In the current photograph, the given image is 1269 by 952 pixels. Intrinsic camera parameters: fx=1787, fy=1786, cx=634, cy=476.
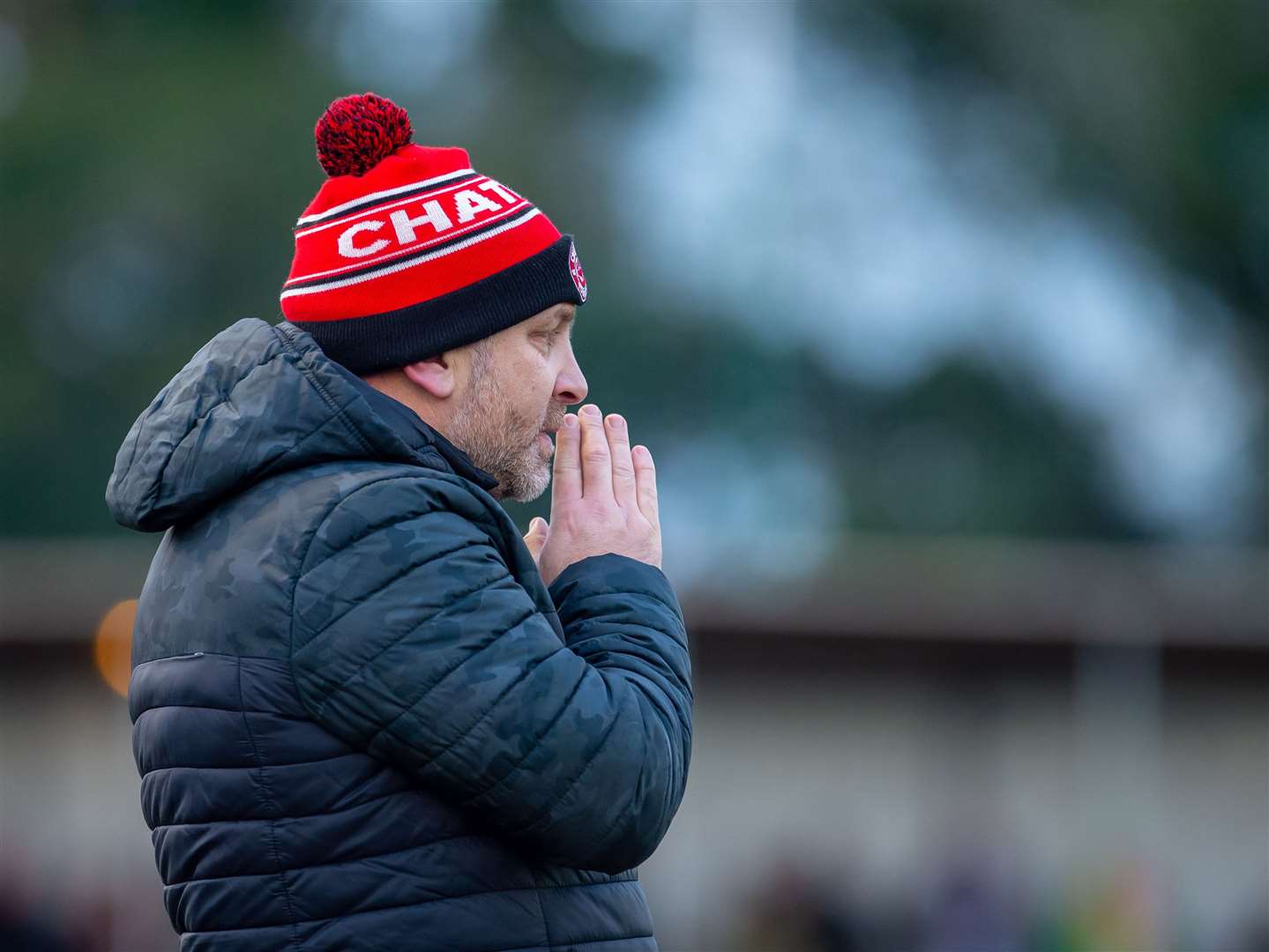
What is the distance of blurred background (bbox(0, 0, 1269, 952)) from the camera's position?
13.1m

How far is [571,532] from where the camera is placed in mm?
2418

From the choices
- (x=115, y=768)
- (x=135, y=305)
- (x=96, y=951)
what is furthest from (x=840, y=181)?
(x=96, y=951)

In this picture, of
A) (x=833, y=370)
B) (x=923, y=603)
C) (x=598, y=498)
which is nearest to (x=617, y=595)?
(x=598, y=498)

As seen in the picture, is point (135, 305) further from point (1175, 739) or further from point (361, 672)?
point (361, 672)

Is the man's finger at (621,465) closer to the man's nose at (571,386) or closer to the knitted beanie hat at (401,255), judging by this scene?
the man's nose at (571,386)

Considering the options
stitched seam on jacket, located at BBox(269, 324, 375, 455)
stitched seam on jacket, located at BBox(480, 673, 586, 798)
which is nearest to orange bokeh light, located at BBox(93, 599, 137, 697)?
stitched seam on jacket, located at BBox(269, 324, 375, 455)

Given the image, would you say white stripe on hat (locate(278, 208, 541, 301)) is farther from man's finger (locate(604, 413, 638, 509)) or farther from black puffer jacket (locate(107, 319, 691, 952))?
man's finger (locate(604, 413, 638, 509))

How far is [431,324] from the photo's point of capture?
94.6 inches

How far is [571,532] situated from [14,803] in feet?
37.9

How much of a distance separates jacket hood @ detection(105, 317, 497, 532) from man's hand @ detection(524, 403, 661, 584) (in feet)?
0.75

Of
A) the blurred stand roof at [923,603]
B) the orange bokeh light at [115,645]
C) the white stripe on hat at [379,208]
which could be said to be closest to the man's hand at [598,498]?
the white stripe on hat at [379,208]

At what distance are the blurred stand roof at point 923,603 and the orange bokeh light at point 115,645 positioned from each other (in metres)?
0.09

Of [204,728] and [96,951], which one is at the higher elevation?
[204,728]

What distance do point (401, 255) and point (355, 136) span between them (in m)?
0.19
